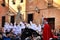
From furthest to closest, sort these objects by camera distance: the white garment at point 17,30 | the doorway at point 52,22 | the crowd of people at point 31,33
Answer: the doorway at point 52,22, the white garment at point 17,30, the crowd of people at point 31,33

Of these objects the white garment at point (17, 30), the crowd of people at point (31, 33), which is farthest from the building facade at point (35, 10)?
the white garment at point (17, 30)

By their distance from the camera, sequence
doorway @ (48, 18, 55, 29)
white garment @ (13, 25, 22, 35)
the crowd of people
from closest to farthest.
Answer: the crowd of people < white garment @ (13, 25, 22, 35) < doorway @ (48, 18, 55, 29)

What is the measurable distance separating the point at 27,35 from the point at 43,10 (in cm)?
205

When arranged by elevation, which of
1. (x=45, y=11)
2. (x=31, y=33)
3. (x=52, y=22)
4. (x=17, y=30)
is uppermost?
(x=45, y=11)

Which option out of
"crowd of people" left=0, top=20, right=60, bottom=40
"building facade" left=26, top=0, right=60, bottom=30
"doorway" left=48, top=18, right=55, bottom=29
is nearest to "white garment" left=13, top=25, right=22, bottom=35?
"crowd of people" left=0, top=20, right=60, bottom=40

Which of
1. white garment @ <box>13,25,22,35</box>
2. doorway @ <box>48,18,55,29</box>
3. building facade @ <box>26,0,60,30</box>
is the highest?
building facade @ <box>26,0,60,30</box>

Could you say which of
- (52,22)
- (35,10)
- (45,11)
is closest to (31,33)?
(52,22)

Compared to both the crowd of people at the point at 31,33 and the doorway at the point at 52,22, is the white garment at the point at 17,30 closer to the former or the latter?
the crowd of people at the point at 31,33

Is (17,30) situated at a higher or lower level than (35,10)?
lower

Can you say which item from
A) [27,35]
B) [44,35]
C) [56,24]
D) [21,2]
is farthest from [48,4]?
[44,35]

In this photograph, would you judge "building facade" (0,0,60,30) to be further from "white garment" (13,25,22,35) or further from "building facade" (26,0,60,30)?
"white garment" (13,25,22,35)

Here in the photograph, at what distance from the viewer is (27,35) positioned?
5336 millimetres

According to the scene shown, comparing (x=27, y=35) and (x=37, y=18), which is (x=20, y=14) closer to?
(x=37, y=18)

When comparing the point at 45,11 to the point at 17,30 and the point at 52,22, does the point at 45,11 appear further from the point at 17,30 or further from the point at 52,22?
the point at 17,30
